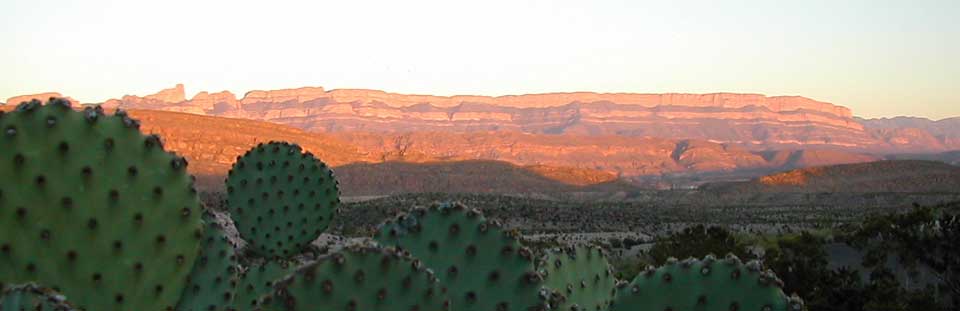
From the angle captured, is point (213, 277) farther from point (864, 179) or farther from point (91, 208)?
point (864, 179)

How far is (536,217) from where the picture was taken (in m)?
41.1

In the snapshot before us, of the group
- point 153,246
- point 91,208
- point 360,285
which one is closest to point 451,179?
point 153,246

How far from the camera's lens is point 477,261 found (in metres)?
2.84

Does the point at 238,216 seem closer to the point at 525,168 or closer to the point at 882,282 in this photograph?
the point at 882,282

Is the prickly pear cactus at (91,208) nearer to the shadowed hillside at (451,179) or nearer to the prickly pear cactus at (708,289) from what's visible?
the prickly pear cactus at (708,289)

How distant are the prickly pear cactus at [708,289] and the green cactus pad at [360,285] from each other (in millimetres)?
1314

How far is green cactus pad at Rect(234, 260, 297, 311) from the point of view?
4.96m

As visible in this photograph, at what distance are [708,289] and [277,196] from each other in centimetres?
637

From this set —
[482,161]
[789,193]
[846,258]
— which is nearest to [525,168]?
[482,161]

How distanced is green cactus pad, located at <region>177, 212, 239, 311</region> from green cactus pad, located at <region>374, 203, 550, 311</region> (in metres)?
1.14

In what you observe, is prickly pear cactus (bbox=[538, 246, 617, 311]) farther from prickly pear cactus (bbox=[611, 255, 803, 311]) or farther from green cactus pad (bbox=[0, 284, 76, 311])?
green cactus pad (bbox=[0, 284, 76, 311])

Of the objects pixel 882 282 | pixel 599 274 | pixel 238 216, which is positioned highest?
pixel 599 274

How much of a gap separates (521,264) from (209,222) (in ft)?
6.07

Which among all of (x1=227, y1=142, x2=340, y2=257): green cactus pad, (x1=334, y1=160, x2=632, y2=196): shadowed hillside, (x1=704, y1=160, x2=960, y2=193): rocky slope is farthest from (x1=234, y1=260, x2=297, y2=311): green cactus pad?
(x1=334, y1=160, x2=632, y2=196): shadowed hillside
